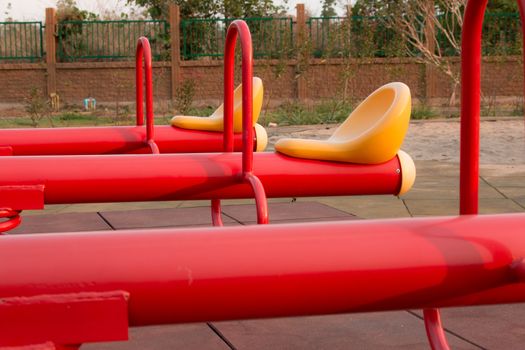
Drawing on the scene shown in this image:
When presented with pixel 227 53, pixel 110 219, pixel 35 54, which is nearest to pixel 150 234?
pixel 227 53

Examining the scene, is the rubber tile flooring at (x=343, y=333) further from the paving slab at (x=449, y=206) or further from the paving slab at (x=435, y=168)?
the paving slab at (x=435, y=168)

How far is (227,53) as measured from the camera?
12.4ft

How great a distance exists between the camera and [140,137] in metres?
4.84

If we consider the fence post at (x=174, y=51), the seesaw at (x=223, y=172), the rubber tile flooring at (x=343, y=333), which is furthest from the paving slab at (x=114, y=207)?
the fence post at (x=174, y=51)

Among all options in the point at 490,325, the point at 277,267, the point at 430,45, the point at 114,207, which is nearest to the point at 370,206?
the point at 114,207

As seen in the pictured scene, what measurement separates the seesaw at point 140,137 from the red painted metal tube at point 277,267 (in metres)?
2.71

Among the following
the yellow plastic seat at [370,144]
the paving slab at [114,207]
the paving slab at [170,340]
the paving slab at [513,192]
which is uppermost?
the yellow plastic seat at [370,144]

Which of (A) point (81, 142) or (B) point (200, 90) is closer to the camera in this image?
Result: (A) point (81, 142)

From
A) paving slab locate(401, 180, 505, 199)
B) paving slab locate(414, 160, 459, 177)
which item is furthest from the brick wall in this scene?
paving slab locate(401, 180, 505, 199)

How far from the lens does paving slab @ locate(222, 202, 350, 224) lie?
5.07 meters

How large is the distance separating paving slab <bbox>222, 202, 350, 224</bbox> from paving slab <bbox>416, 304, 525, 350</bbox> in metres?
1.96

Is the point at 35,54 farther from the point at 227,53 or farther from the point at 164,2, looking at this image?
the point at 227,53

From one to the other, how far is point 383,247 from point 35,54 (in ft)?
57.4

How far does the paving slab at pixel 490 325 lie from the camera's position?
273 cm
